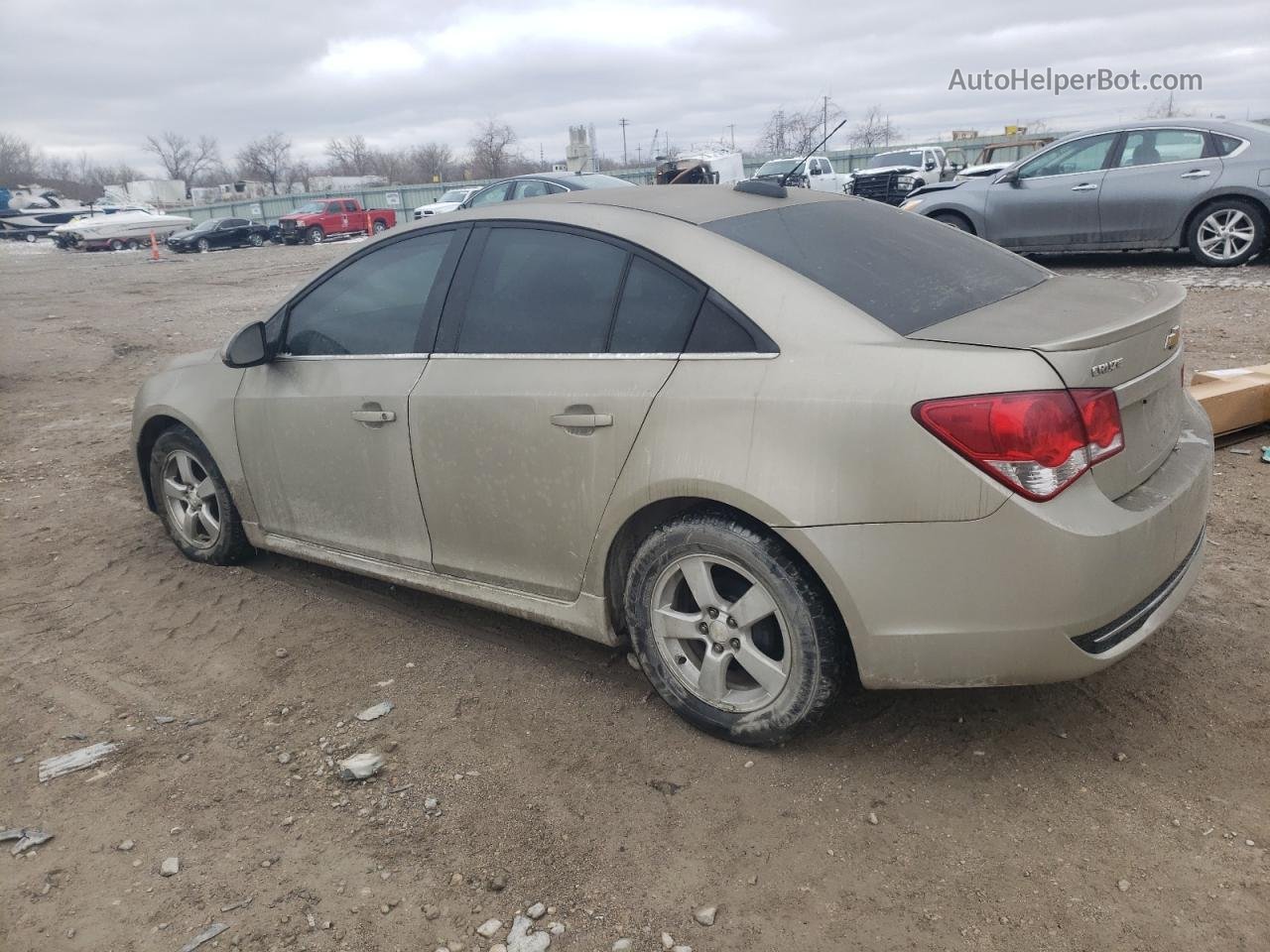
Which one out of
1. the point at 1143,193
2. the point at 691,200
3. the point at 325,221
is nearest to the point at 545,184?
the point at 1143,193

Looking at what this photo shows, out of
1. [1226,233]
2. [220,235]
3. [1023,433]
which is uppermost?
[1023,433]

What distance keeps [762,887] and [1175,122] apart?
10.8m

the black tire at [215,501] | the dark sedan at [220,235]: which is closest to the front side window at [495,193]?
the black tire at [215,501]

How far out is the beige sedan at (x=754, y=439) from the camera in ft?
7.70

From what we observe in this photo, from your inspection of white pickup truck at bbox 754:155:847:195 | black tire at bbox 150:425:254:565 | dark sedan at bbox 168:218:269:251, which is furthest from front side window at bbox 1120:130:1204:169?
dark sedan at bbox 168:218:269:251

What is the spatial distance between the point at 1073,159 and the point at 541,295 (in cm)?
977

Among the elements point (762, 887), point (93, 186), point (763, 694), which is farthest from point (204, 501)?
point (93, 186)

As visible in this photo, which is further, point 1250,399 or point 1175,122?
point 1175,122

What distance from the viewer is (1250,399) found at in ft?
16.5

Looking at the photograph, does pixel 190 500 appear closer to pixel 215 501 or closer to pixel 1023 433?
pixel 215 501

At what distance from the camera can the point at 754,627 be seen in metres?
2.78

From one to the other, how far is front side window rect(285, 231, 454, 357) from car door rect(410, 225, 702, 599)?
7.4 inches

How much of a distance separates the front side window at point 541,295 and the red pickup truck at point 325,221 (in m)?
31.3

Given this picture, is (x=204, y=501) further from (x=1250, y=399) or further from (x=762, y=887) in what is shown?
(x=1250, y=399)
